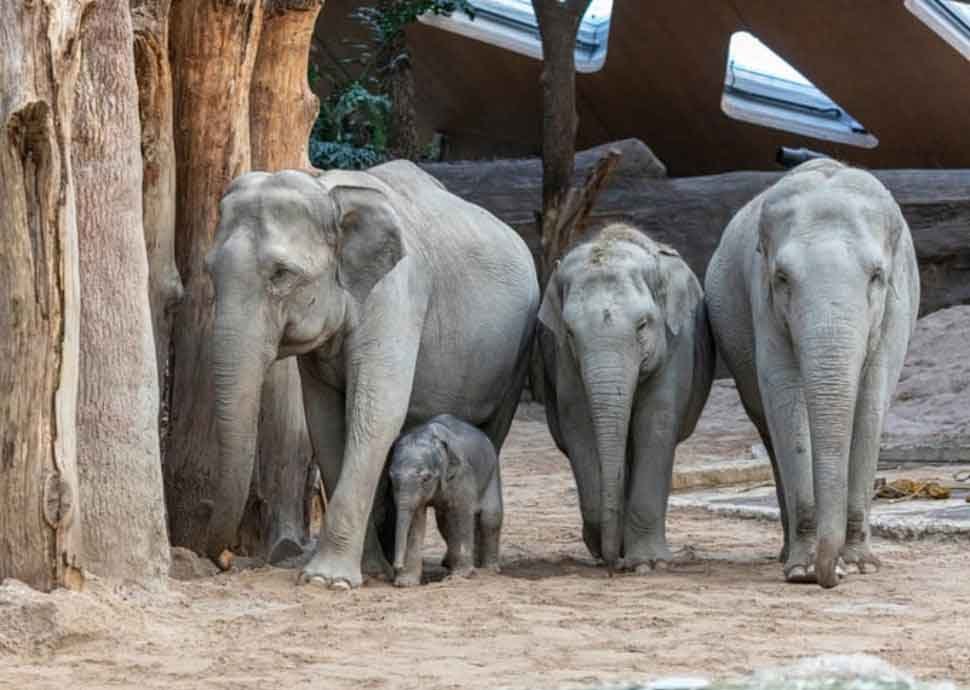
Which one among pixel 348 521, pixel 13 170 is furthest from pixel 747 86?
pixel 13 170

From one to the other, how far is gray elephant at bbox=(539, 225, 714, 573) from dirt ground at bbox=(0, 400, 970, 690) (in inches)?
11.8

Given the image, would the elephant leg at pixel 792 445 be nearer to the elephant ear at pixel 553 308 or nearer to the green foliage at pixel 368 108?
the elephant ear at pixel 553 308

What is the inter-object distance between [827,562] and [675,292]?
1.77 metres

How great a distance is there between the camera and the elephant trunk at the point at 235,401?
26.2ft

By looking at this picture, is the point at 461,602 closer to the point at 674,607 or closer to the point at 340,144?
the point at 674,607

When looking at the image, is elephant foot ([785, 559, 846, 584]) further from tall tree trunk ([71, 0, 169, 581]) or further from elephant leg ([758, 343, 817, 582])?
A: tall tree trunk ([71, 0, 169, 581])

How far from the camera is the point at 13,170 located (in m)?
6.43

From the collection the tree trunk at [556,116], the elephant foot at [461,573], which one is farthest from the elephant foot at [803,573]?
the tree trunk at [556,116]

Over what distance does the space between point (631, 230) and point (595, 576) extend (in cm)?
159

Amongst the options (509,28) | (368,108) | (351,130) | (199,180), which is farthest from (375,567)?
(509,28)

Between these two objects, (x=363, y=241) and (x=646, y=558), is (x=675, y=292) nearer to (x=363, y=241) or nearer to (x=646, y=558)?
(x=646, y=558)

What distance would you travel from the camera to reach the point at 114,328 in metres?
7.35

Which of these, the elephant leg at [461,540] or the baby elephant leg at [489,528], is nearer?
the elephant leg at [461,540]

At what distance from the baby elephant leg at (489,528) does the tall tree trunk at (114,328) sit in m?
1.65
